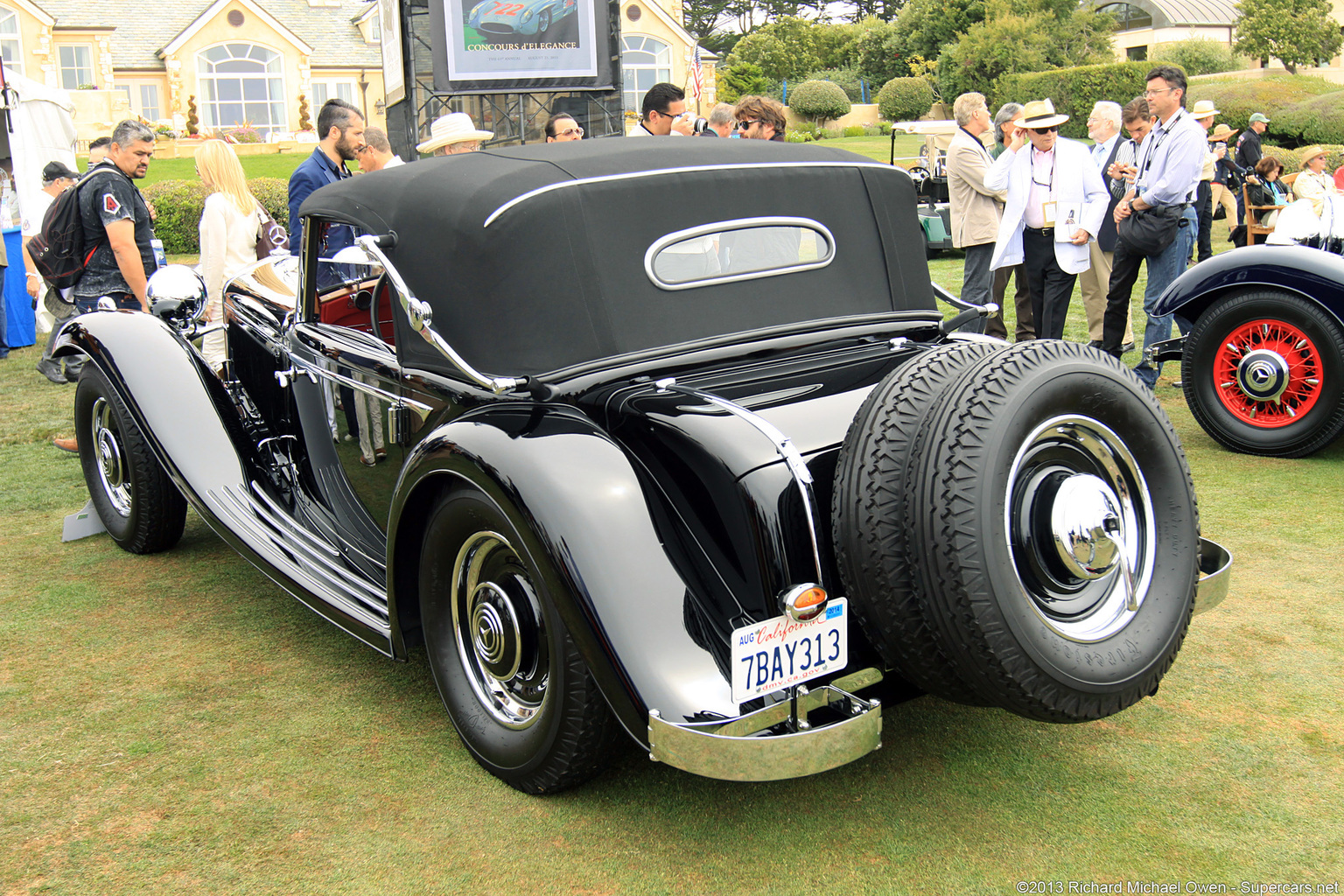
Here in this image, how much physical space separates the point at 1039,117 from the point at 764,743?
6.05 m

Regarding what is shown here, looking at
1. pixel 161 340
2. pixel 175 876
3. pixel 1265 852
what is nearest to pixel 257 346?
pixel 161 340

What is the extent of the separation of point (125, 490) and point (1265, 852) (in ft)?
15.0

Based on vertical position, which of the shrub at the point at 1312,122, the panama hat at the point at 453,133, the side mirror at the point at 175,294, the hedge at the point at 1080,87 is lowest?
the side mirror at the point at 175,294

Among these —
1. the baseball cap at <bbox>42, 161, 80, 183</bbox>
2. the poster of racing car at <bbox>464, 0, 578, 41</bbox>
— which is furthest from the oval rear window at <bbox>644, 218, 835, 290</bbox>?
the poster of racing car at <bbox>464, 0, 578, 41</bbox>

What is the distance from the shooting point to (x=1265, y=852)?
235 cm

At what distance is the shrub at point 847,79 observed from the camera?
50406mm

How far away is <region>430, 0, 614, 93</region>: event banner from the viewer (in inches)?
538

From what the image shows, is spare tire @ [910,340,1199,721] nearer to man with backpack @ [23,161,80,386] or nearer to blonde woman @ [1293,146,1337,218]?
blonde woman @ [1293,146,1337,218]

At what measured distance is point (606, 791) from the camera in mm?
2723

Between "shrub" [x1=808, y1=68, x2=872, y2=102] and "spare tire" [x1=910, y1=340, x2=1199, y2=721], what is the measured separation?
50.6m

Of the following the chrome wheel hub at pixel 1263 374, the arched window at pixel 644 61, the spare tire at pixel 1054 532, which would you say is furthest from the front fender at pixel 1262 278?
the arched window at pixel 644 61

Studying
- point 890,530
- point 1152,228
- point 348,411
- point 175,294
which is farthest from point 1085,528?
point 1152,228

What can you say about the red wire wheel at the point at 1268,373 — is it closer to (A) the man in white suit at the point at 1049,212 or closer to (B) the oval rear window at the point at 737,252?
(A) the man in white suit at the point at 1049,212

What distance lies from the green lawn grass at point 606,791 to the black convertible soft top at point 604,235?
1.17 m
